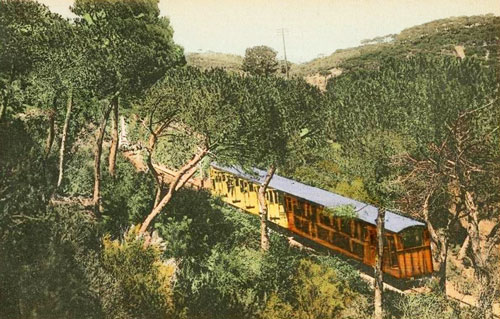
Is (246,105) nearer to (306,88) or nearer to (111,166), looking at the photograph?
(306,88)

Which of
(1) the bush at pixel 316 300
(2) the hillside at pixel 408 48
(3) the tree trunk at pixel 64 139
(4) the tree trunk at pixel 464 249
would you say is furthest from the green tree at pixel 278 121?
(4) the tree trunk at pixel 464 249

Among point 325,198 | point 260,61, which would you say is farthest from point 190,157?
point 325,198

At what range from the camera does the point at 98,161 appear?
753 cm

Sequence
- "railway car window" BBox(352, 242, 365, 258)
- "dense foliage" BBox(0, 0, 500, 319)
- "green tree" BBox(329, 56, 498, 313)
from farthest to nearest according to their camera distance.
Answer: "railway car window" BBox(352, 242, 365, 258) → "green tree" BBox(329, 56, 498, 313) → "dense foliage" BBox(0, 0, 500, 319)

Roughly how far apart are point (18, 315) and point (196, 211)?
3246 mm

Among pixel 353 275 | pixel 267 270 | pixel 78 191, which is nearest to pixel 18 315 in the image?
pixel 78 191

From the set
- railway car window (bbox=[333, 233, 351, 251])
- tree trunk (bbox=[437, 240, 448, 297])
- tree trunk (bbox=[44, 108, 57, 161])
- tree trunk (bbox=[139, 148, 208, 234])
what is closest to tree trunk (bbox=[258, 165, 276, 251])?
railway car window (bbox=[333, 233, 351, 251])

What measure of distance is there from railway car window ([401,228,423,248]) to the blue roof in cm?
13

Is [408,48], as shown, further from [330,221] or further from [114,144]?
[114,144]

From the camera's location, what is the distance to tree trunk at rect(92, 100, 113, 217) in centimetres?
747

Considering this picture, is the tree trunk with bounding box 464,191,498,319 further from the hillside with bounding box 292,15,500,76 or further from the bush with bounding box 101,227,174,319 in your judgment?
the bush with bounding box 101,227,174,319

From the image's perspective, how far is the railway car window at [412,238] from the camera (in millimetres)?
7519

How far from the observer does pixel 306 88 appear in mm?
7887

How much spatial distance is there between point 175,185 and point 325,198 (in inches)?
109
